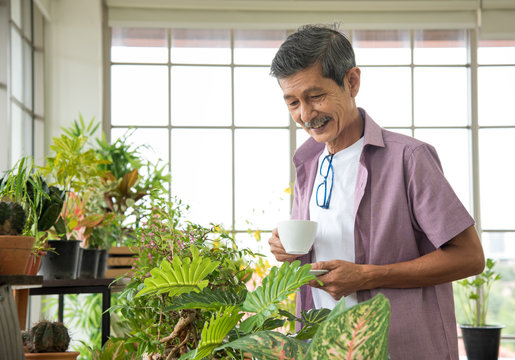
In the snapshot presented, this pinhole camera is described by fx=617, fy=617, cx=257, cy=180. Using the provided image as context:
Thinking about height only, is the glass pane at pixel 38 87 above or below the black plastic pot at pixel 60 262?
above

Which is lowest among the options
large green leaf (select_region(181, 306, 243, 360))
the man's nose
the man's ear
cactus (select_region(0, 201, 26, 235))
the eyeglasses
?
large green leaf (select_region(181, 306, 243, 360))

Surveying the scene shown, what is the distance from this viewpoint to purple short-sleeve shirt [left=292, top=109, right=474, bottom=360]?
1378 millimetres

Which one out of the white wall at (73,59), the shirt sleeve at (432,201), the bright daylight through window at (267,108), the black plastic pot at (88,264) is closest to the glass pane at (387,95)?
the bright daylight through window at (267,108)

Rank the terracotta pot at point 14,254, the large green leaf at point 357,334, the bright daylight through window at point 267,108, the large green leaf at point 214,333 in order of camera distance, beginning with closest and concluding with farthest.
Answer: the large green leaf at point 357,334
the large green leaf at point 214,333
the terracotta pot at point 14,254
the bright daylight through window at point 267,108

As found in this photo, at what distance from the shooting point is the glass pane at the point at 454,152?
5346 mm

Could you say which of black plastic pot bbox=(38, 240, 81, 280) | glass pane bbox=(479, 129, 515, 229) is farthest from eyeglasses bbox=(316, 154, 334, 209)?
glass pane bbox=(479, 129, 515, 229)

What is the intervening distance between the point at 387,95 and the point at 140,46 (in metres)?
2.18

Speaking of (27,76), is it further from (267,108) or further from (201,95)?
(267,108)

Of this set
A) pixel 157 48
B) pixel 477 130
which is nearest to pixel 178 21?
pixel 157 48

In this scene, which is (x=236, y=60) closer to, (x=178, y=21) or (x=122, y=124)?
(x=178, y=21)

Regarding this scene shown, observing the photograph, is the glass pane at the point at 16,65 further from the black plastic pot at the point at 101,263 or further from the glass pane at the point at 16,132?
the black plastic pot at the point at 101,263

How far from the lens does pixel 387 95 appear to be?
214 inches

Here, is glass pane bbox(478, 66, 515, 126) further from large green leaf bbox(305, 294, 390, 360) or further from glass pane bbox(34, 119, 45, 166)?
large green leaf bbox(305, 294, 390, 360)

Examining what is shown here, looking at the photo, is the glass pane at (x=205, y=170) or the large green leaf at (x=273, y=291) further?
the glass pane at (x=205, y=170)
